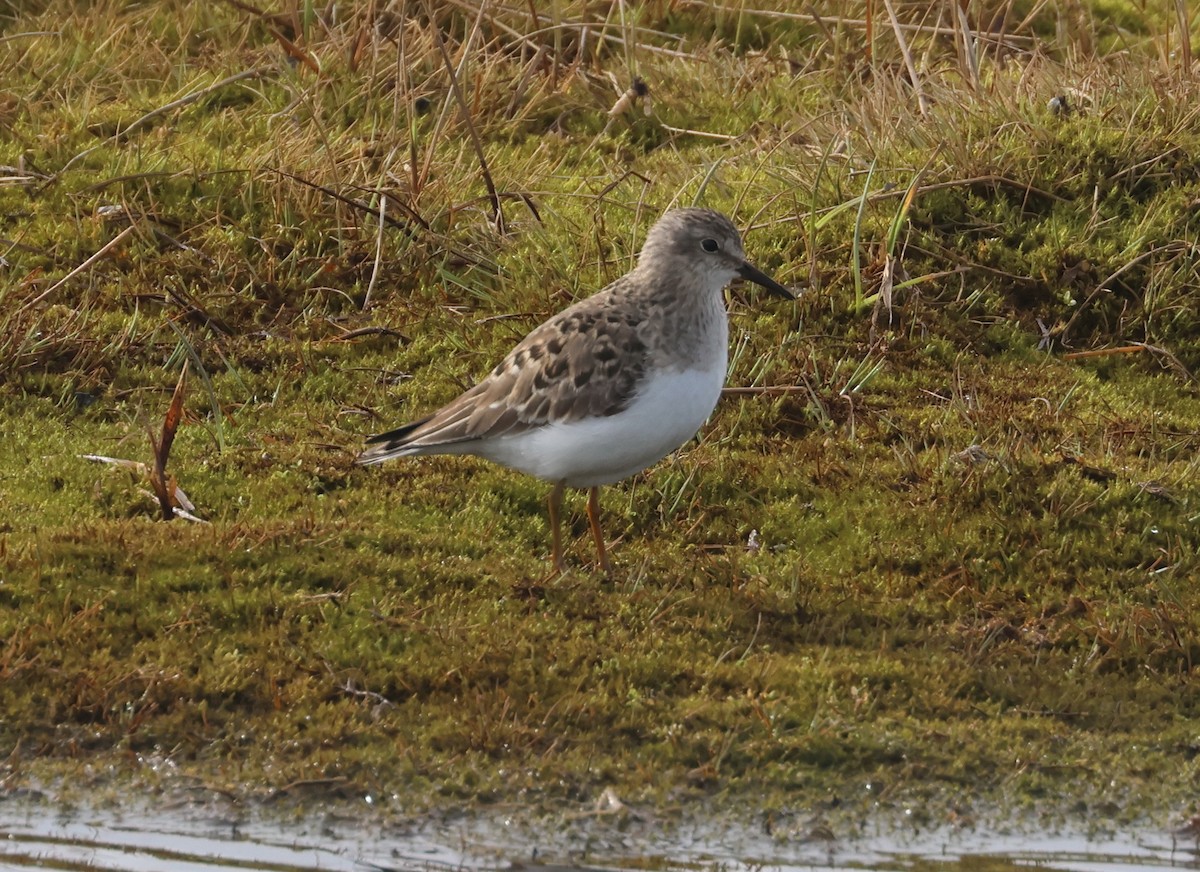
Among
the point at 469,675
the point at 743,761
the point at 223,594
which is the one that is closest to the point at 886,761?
the point at 743,761

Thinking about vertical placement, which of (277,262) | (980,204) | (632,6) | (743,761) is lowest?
(743,761)

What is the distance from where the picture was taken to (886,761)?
572 centimetres

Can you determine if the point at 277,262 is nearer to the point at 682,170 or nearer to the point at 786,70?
the point at 682,170

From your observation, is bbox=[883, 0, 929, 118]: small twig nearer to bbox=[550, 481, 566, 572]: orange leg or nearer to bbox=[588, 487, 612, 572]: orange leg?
bbox=[588, 487, 612, 572]: orange leg

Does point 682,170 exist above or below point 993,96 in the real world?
below

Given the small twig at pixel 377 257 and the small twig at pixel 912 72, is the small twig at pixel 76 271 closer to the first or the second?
the small twig at pixel 377 257

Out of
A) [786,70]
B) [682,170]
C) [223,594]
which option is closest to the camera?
[223,594]

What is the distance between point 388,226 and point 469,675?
394 centimetres

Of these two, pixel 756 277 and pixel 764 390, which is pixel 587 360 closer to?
pixel 756 277

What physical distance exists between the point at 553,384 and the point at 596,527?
611 millimetres

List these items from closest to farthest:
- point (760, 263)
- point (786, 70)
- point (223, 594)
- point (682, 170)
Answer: point (223, 594), point (760, 263), point (682, 170), point (786, 70)

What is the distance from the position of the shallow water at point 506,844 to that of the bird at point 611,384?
1744mm

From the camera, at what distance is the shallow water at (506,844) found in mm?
5039

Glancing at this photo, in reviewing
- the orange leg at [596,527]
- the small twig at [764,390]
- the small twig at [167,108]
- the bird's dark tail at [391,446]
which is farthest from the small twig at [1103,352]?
the small twig at [167,108]
